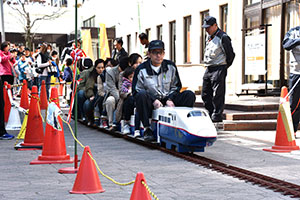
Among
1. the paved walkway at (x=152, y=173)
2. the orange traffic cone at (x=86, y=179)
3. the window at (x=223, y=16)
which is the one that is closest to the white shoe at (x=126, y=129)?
the paved walkway at (x=152, y=173)

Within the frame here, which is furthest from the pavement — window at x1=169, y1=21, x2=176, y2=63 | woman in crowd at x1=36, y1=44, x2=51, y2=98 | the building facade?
window at x1=169, y1=21, x2=176, y2=63

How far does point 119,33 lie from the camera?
130ft

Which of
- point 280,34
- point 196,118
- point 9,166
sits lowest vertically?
point 9,166


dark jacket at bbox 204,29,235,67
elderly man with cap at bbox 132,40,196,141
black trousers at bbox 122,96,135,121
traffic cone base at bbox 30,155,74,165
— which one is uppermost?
dark jacket at bbox 204,29,235,67

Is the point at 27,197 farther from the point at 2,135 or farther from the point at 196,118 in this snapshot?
the point at 2,135

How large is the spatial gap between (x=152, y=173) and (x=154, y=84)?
2937 millimetres

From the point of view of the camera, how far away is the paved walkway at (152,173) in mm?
6145

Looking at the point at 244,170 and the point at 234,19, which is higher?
the point at 234,19

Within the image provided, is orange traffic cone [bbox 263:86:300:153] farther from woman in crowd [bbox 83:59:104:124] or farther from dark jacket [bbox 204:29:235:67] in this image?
woman in crowd [bbox 83:59:104:124]

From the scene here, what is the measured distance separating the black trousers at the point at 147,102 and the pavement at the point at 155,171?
49 cm

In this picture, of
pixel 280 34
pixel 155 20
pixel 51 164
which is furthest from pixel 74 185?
pixel 155 20

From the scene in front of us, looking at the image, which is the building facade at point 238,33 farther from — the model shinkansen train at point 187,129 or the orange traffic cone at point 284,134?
the model shinkansen train at point 187,129

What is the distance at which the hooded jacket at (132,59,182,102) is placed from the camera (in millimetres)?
10125

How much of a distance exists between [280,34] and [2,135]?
34.5ft
